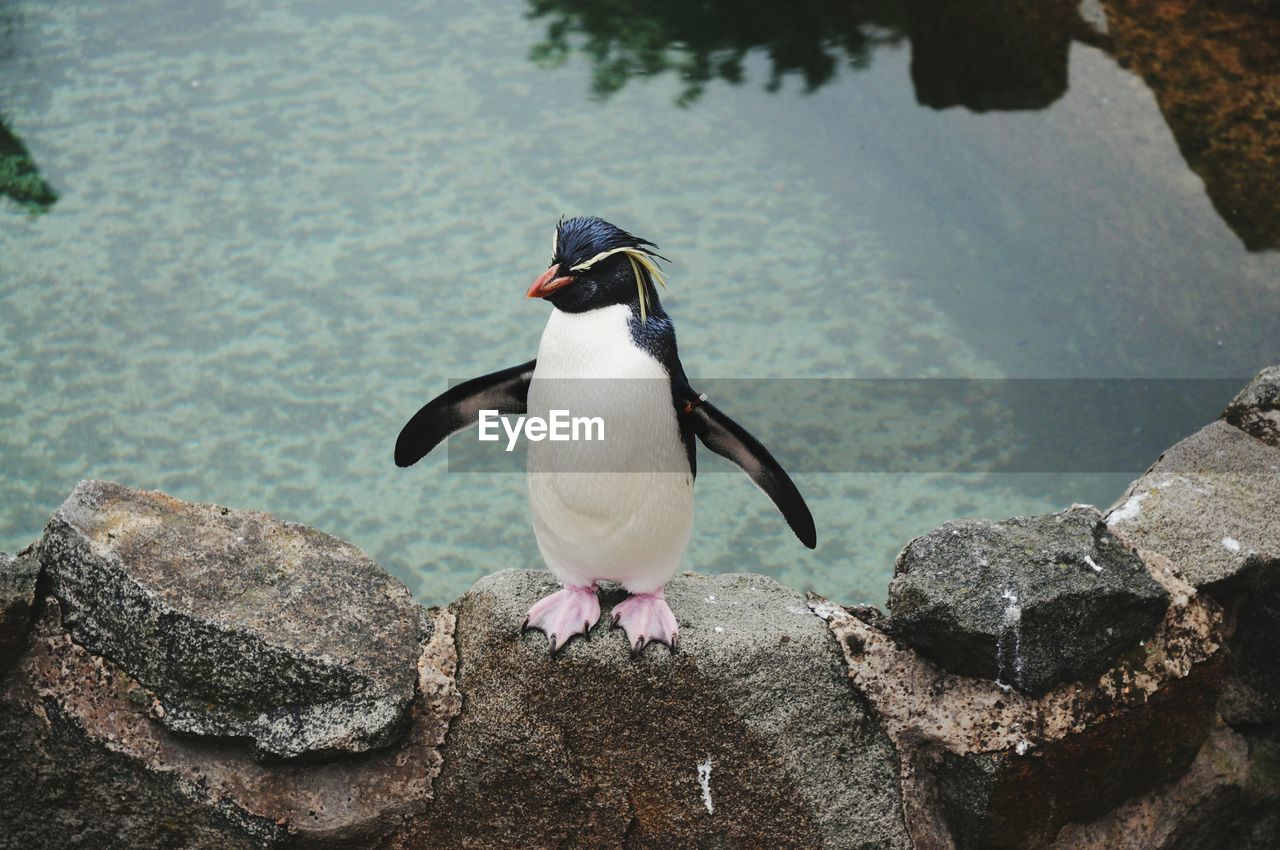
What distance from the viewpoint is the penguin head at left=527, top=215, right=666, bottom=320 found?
2.21m

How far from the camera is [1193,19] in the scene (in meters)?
4.89

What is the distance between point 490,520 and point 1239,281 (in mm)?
2629

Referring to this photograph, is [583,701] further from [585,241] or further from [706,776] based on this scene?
[585,241]

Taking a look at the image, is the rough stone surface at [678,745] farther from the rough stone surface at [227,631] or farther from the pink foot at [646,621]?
the rough stone surface at [227,631]

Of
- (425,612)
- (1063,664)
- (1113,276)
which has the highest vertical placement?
(1063,664)

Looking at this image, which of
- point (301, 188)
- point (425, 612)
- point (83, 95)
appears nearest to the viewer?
point (425, 612)

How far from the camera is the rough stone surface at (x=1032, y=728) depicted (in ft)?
8.11

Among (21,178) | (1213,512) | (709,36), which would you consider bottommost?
(21,178)

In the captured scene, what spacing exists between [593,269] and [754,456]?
0.48 metres

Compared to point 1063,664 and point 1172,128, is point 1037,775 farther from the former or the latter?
point 1172,128

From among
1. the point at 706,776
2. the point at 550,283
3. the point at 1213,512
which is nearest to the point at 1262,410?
the point at 1213,512

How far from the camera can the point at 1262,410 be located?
10.2ft

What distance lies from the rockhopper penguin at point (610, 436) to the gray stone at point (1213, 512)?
0.80 meters

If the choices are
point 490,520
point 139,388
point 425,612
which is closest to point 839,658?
point 425,612
